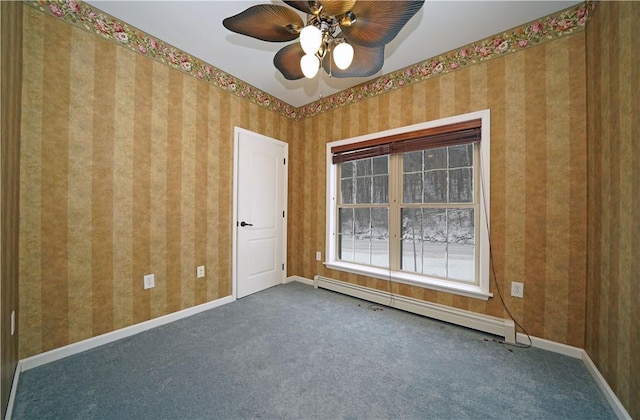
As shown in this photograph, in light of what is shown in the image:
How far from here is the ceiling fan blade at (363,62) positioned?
1521 mm

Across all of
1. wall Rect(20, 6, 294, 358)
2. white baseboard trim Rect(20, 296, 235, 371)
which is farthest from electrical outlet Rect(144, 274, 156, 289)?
white baseboard trim Rect(20, 296, 235, 371)

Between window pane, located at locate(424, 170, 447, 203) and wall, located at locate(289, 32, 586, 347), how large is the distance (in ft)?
1.51

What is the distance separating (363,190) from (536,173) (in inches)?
66.7

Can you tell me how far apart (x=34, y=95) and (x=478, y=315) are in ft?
12.8

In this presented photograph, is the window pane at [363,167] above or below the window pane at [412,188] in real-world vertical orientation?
above

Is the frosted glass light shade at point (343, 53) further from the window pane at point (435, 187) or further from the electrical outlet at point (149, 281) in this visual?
the electrical outlet at point (149, 281)

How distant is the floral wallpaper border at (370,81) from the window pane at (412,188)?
1014mm

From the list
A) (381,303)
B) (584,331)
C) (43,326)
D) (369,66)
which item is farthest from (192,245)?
(584,331)

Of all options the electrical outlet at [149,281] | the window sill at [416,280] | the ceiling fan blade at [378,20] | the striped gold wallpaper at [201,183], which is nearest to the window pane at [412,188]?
the striped gold wallpaper at [201,183]

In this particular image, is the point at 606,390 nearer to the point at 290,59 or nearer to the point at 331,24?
the point at 331,24

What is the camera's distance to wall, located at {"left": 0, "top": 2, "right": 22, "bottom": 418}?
1.18 meters

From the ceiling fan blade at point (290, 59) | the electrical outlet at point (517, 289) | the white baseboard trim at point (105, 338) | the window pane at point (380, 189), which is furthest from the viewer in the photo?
the window pane at point (380, 189)

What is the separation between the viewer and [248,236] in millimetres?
3109

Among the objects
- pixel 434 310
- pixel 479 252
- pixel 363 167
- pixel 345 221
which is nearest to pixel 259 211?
pixel 345 221
